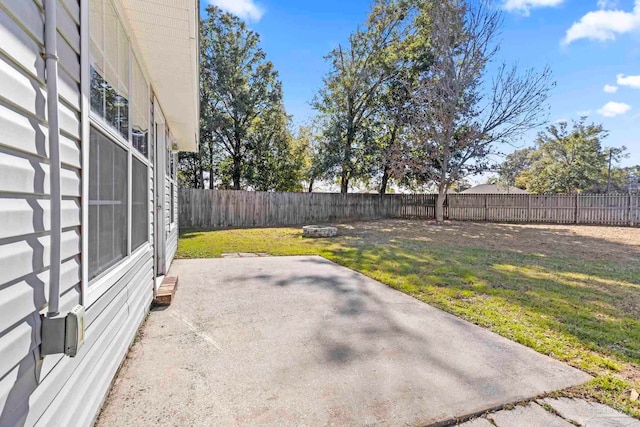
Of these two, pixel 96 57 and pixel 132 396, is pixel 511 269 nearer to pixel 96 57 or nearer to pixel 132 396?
pixel 132 396

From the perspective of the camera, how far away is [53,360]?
1.21 meters

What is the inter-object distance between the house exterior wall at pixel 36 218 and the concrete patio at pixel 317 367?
21.4 inches

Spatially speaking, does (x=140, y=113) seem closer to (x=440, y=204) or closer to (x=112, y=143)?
(x=112, y=143)

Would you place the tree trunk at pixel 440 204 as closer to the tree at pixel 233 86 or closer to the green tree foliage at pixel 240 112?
the green tree foliage at pixel 240 112

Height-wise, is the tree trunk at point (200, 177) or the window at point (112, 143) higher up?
the tree trunk at point (200, 177)

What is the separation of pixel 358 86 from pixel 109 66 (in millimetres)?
15839

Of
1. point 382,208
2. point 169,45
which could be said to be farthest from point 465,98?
point 169,45

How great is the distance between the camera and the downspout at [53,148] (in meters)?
1.07

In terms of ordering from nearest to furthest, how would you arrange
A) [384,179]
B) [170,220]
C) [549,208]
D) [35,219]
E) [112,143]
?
1. [35,219]
2. [112,143]
3. [170,220]
4. [549,208]
5. [384,179]

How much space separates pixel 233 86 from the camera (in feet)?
52.5

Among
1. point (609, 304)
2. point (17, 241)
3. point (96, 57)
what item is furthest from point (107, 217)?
point (609, 304)

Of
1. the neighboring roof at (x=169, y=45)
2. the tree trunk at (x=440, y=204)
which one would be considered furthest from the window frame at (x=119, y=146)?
the tree trunk at (x=440, y=204)

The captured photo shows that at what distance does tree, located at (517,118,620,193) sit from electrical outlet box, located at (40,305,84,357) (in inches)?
1198

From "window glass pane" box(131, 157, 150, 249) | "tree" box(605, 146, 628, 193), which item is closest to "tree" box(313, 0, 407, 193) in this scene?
"window glass pane" box(131, 157, 150, 249)
